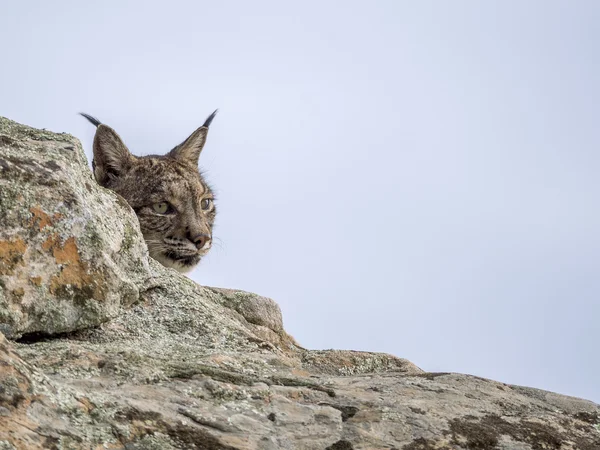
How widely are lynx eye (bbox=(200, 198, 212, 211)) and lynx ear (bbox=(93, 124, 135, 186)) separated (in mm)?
988

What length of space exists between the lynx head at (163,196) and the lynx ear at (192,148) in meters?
0.25

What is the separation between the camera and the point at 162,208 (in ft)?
32.9

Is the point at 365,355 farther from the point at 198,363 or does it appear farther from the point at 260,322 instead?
the point at 198,363

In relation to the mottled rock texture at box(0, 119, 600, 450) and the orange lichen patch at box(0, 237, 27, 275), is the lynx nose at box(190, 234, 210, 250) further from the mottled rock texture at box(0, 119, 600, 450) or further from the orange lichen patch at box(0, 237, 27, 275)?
the orange lichen patch at box(0, 237, 27, 275)

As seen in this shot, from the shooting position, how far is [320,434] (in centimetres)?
375

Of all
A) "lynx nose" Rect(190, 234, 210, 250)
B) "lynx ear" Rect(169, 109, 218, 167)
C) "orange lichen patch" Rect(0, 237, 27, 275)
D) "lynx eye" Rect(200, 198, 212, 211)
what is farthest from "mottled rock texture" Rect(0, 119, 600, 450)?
"lynx ear" Rect(169, 109, 218, 167)

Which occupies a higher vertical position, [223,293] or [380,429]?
[223,293]

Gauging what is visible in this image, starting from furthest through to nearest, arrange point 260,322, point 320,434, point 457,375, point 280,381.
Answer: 1. point 260,322
2. point 457,375
3. point 280,381
4. point 320,434

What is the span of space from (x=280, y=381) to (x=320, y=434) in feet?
2.09

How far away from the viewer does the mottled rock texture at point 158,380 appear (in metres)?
3.41

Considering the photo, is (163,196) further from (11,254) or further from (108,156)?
(11,254)

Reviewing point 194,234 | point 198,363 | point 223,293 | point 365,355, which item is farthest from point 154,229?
point 198,363

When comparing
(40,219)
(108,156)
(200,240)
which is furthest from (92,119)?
(40,219)

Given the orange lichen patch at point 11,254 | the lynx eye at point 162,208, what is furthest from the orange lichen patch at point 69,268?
the lynx eye at point 162,208
